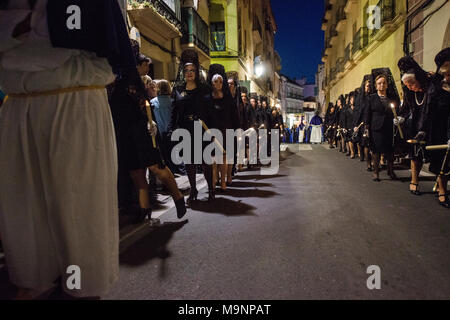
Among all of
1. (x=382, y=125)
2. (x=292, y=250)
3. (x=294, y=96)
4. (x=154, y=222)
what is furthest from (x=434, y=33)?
(x=294, y=96)

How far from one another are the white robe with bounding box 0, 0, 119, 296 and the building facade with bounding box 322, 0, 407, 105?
13.1 m

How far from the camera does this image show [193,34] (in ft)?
44.1

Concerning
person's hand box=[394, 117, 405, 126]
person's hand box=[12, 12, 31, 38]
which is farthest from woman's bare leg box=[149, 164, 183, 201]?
person's hand box=[394, 117, 405, 126]

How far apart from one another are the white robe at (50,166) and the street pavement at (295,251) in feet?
1.63

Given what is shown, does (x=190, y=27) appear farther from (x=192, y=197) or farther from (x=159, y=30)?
(x=192, y=197)

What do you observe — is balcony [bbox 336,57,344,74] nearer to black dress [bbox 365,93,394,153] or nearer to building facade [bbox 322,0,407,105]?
building facade [bbox 322,0,407,105]

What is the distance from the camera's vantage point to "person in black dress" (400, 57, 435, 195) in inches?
181

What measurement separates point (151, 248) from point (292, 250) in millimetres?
1364

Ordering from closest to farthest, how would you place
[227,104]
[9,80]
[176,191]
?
[9,80], [176,191], [227,104]

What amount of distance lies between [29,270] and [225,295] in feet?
4.16

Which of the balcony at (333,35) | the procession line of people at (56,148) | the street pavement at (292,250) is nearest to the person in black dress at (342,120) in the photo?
the street pavement at (292,250)

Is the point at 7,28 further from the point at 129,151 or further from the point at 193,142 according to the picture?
the point at 193,142

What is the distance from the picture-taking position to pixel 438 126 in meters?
4.49

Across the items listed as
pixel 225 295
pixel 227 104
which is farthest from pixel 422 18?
pixel 225 295
